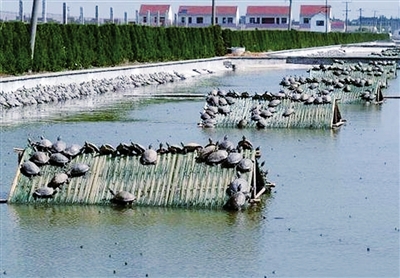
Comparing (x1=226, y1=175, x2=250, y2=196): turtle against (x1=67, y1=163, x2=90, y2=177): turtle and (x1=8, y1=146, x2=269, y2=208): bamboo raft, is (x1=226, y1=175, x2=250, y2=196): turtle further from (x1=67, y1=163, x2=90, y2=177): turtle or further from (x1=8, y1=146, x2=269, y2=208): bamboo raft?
(x1=67, y1=163, x2=90, y2=177): turtle

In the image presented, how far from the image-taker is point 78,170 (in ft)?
37.8

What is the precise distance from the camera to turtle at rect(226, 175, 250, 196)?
1128 centimetres

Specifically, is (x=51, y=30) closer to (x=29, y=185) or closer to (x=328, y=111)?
(x=328, y=111)

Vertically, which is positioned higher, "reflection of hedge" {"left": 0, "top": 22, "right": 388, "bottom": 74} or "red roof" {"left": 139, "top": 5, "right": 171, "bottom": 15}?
"reflection of hedge" {"left": 0, "top": 22, "right": 388, "bottom": 74}

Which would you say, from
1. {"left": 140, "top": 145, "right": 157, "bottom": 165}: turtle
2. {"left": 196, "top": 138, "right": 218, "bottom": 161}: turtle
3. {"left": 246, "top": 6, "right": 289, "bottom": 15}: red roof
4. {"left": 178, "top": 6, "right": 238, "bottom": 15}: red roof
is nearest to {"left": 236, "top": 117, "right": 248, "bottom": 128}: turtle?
{"left": 196, "top": 138, "right": 218, "bottom": 161}: turtle

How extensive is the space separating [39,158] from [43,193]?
43cm

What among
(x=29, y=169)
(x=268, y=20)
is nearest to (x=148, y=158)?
(x=29, y=169)

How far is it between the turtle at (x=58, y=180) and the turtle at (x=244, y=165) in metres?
1.77

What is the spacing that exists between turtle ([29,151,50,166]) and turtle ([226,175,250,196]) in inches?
76.4

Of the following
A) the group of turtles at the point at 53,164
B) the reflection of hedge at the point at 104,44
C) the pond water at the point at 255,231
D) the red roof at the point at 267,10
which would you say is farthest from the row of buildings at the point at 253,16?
the group of turtles at the point at 53,164

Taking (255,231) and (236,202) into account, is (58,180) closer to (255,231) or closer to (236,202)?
(236,202)

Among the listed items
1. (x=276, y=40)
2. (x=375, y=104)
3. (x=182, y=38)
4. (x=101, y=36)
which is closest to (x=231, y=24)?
(x=276, y=40)

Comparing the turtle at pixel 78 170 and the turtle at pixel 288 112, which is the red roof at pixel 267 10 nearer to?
the turtle at pixel 288 112

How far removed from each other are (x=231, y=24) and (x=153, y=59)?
86.1m
